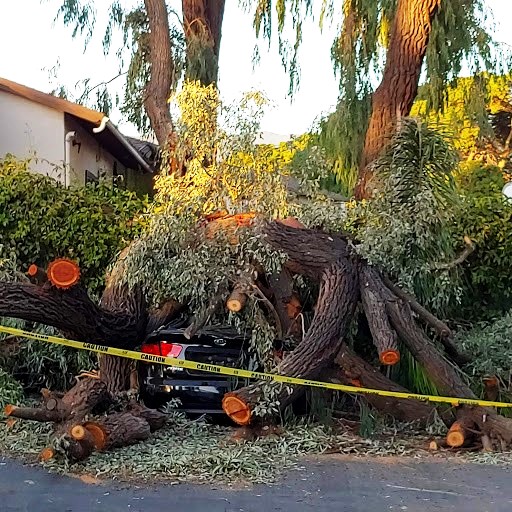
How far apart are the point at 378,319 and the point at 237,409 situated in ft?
5.25

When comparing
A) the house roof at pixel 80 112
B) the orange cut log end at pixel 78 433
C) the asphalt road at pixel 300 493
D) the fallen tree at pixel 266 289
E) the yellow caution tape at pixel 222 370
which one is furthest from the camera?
the house roof at pixel 80 112

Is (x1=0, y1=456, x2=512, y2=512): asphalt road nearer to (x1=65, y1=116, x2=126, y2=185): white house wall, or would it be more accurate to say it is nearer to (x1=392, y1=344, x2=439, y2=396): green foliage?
(x1=392, y1=344, x2=439, y2=396): green foliage

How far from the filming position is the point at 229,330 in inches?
320

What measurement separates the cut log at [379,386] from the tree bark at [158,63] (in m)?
5.96

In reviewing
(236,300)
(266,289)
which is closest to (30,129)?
(266,289)

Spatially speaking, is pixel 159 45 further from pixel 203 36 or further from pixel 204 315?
pixel 204 315

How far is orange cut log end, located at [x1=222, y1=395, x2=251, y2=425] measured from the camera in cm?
675

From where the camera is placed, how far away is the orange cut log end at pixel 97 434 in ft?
20.6

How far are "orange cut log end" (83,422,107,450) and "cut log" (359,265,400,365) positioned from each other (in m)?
2.54

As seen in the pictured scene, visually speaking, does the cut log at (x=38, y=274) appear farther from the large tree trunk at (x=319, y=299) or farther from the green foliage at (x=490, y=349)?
the green foliage at (x=490, y=349)

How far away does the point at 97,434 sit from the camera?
630cm

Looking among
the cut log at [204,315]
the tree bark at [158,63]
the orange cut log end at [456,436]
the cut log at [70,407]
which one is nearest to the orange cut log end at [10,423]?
the cut log at [70,407]

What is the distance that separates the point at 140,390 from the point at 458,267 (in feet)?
13.6

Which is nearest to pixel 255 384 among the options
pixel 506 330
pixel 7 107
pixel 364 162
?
pixel 506 330
